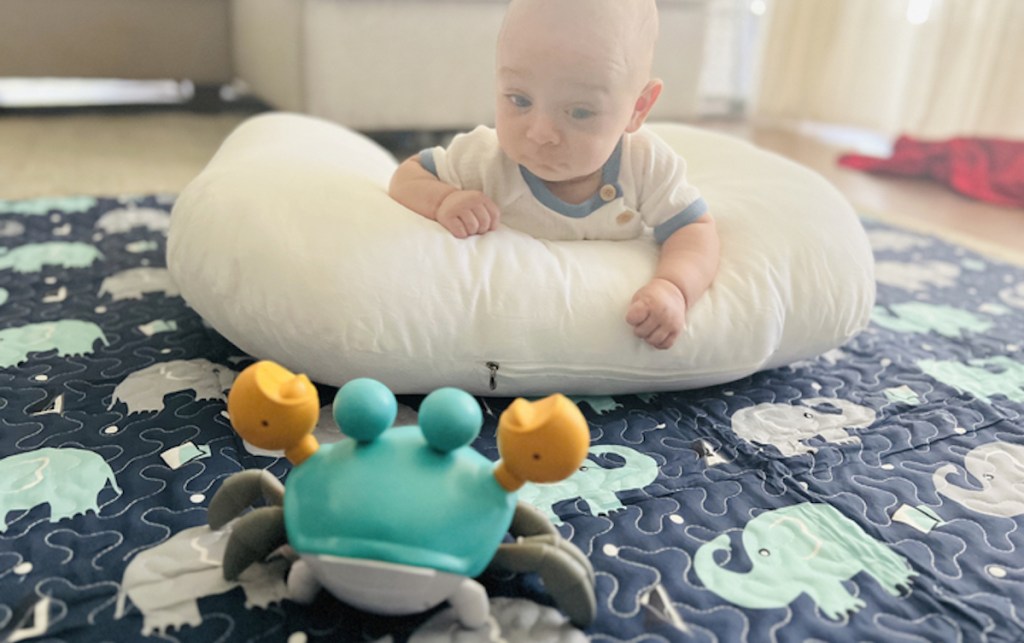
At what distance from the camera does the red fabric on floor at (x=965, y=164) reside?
2.22 meters

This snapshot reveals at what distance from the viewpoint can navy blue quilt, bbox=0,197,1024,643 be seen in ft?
2.01

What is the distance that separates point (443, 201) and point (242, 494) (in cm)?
41

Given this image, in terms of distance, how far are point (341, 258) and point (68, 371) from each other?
0.36 meters

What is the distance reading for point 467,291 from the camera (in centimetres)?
86

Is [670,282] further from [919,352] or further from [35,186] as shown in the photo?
[35,186]

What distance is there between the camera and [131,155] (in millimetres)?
2133

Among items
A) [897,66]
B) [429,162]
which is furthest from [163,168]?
[897,66]

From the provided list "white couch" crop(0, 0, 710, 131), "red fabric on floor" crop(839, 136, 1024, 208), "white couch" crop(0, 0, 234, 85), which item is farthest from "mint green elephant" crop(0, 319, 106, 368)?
"red fabric on floor" crop(839, 136, 1024, 208)

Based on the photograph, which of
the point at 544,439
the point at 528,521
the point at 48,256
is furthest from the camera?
the point at 48,256

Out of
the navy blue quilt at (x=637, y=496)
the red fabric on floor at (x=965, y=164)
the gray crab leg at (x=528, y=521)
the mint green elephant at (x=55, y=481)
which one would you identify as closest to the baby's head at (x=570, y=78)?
the navy blue quilt at (x=637, y=496)

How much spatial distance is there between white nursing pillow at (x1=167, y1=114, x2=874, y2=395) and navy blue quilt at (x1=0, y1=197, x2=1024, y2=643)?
7 cm

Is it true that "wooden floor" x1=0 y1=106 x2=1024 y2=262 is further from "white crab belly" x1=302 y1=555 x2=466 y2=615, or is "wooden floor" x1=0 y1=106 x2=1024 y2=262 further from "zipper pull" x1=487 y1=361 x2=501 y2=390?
"white crab belly" x1=302 y1=555 x2=466 y2=615

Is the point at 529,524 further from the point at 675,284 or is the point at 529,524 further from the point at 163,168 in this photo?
the point at 163,168

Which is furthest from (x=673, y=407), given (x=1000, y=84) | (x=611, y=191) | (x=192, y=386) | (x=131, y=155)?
(x=1000, y=84)
